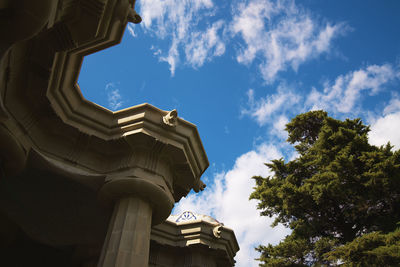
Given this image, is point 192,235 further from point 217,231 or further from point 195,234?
point 217,231

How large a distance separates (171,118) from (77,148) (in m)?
2.69

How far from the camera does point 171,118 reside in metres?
7.88

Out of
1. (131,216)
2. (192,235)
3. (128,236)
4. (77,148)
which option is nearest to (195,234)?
(192,235)

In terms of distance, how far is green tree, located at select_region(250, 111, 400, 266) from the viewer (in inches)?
539

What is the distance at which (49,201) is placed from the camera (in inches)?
359

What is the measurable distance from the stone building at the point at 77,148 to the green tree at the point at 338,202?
9.30m

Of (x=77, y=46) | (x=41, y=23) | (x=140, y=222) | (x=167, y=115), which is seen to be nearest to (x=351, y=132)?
(x=167, y=115)

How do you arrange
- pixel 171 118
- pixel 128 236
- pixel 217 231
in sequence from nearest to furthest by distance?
pixel 128 236
pixel 171 118
pixel 217 231

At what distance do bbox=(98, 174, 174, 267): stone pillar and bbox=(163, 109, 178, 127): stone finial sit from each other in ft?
5.17

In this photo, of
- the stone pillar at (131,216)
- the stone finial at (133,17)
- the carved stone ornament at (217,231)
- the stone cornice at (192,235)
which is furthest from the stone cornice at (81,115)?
the carved stone ornament at (217,231)

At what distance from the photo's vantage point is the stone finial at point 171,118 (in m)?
7.84

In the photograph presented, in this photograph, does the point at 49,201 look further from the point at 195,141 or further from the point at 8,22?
the point at 8,22

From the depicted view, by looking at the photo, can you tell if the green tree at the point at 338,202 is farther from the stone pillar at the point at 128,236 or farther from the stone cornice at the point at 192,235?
the stone pillar at the point at 128,236

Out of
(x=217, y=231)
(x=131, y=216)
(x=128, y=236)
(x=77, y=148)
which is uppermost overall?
(x=217, y=231)
